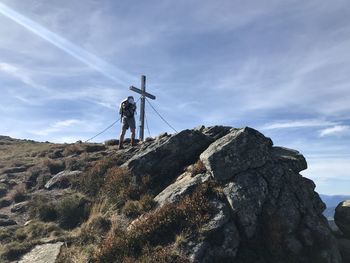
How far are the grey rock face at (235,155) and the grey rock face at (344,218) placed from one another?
5298 mm

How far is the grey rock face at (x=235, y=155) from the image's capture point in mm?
16453

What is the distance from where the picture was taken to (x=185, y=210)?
15.1 meters

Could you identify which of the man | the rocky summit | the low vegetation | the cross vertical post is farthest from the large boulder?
the cross vertical post

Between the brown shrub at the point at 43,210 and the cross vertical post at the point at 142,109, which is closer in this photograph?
the brown shrub at the point at 43,210

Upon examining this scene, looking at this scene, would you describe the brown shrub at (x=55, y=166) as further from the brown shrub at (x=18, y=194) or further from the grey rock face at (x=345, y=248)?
the grey rock face at (x=345, y=248)

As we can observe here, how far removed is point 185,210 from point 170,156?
4.93 metres

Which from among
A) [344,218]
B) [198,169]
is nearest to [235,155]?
[198,169]

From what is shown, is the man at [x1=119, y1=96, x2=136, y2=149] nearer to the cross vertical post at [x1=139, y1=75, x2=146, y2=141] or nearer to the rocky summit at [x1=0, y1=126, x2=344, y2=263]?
the rocky summit at [x1=0, y1=126, x2=344, y2=263]

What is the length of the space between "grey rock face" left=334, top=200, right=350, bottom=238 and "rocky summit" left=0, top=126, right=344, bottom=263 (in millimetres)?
55

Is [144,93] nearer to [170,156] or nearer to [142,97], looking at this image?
[142,97]

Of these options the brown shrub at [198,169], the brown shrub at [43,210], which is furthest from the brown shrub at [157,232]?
the brown shrub at [43,210]

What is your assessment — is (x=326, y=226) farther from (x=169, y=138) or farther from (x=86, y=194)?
(x=86, y=194)

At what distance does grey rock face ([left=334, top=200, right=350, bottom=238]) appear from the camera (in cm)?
1908

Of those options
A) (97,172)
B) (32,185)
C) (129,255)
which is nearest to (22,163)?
(32,185)
